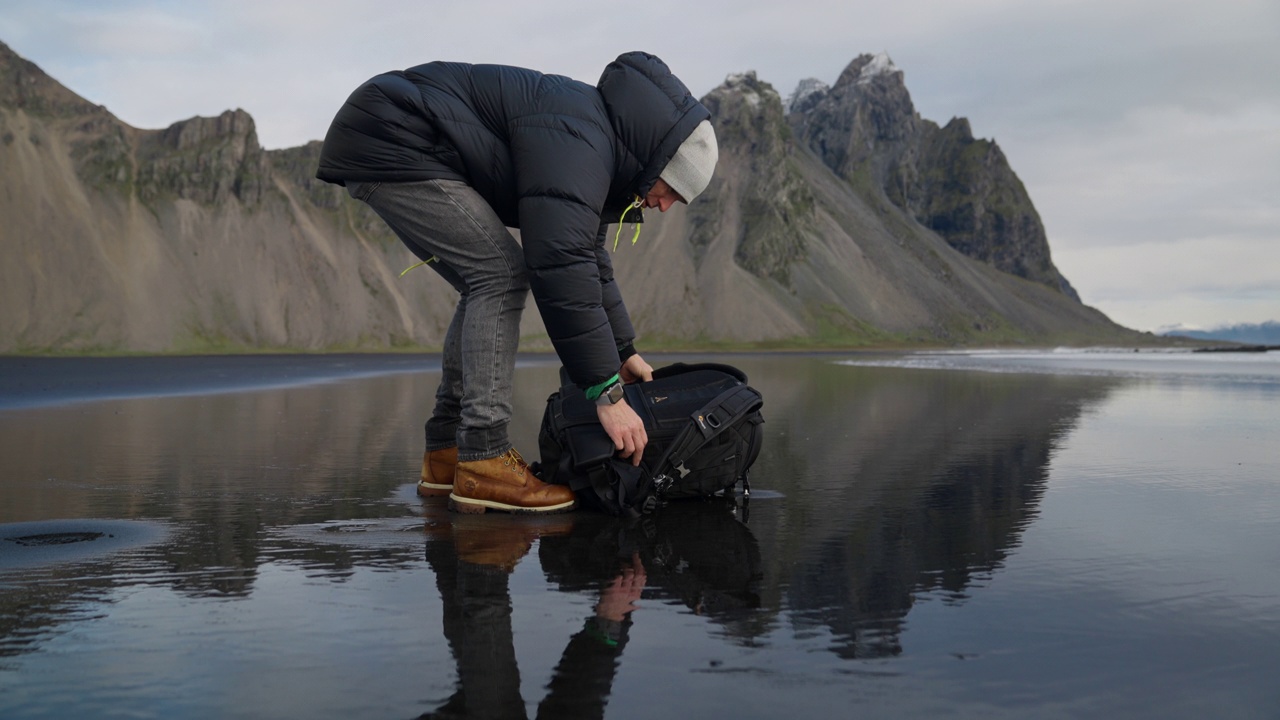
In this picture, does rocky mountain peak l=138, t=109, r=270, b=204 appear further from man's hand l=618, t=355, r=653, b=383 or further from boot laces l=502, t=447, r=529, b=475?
boot laces l=502, t=447, r=529, b=475

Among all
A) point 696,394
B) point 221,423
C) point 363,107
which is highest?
point 363,107

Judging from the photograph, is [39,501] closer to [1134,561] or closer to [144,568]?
[144,568]

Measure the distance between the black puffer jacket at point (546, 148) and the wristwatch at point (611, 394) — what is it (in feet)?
0.24

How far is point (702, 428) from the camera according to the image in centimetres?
478

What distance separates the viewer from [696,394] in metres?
5.03

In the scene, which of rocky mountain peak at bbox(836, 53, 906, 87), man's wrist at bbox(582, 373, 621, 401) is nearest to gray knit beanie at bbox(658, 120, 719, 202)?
man's wrist at bbox(582, 373, 621, 401)

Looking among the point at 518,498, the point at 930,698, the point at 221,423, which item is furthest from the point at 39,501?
the point at 221,423

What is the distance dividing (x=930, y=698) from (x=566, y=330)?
248 centimetres

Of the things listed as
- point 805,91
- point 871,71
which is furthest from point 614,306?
point 805,91

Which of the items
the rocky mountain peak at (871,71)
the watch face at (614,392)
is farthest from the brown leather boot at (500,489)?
the rocky mountain peak at (871,71)

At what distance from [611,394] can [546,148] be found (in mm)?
1069

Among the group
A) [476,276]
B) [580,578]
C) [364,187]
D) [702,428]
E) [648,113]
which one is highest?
[648,113]

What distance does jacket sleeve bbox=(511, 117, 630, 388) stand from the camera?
422 centimetres

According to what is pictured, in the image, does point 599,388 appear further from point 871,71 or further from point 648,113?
point 871,71
